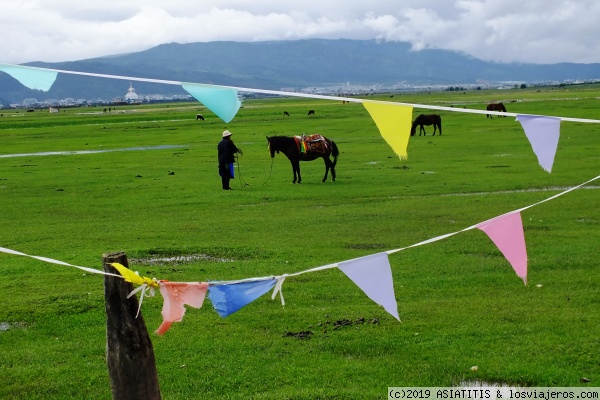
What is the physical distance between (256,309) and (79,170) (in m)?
22.4

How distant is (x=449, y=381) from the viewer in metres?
6.86

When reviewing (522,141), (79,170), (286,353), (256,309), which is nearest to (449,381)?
(286,353)

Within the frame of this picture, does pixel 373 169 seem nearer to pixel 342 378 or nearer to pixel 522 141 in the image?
pixel 522 141

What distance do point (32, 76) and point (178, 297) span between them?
104 inches

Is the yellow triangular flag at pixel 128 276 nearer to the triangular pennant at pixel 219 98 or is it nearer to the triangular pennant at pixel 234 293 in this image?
the triangular pennant at pixel 234 293

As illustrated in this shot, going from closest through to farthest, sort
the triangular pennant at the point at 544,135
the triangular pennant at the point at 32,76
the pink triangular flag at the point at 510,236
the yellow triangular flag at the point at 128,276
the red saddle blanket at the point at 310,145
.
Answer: the yellow triangular flag at the point at 128,276
the pink triangular flag at the point at 510,236
the triangular pennant at the point at 544,135
the triangular pennant at the point at 32,76
the red saddle blanket at the point at 310,145

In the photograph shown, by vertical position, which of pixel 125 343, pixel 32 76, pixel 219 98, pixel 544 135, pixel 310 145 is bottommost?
pixel 310 145

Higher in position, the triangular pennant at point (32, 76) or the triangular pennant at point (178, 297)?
the triangular pennant at point (32, 76)

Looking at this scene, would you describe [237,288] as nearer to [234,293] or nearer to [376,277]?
[234,293]

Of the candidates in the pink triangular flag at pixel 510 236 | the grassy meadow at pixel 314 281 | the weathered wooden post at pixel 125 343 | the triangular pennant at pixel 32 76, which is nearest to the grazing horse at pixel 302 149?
the grassy meadow at pixel 314 281

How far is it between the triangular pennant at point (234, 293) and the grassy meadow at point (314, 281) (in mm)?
1795

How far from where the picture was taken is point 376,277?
17.3 ft

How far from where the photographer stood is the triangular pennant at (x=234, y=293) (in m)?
5.13

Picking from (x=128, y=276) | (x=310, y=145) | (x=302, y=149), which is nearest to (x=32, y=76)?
(x=128, y=276)
